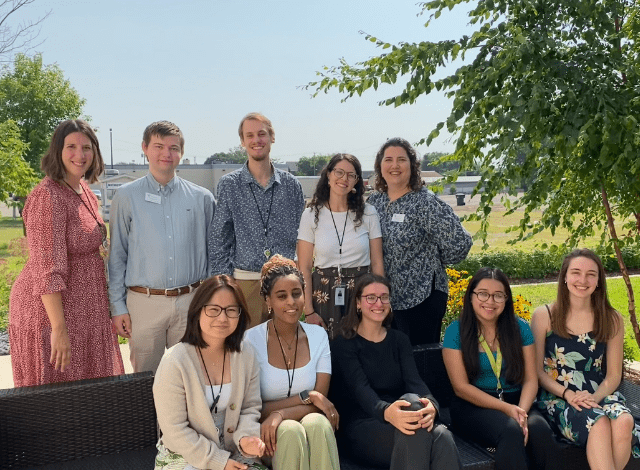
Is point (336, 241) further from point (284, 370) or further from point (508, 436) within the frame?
point (508, 436)

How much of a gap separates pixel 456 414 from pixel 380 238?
1104 millimetres

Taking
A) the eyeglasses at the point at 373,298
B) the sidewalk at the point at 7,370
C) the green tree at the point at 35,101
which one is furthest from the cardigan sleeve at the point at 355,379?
the green tree at the point at 35,101

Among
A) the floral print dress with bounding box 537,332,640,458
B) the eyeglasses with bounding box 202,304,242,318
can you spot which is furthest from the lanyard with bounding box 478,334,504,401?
the eyeglasses with bounding box 202,304,242,318

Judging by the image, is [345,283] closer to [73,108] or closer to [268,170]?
[268,170]

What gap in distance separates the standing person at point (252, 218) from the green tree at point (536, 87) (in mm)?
805

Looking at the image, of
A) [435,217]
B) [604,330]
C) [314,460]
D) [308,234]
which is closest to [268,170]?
[308,234]

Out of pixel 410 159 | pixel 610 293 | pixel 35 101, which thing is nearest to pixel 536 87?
pixel 410 159

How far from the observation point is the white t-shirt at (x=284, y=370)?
315cm

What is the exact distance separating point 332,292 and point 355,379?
0.59m

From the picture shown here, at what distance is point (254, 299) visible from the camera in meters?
3.84

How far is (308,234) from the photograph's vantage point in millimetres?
3701

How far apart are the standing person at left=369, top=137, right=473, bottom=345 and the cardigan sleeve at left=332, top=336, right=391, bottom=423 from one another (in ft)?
1.83

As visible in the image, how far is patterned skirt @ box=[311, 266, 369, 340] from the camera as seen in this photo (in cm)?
363

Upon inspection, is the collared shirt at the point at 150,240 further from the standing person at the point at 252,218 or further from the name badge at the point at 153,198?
the standing person at the point at 252,218
